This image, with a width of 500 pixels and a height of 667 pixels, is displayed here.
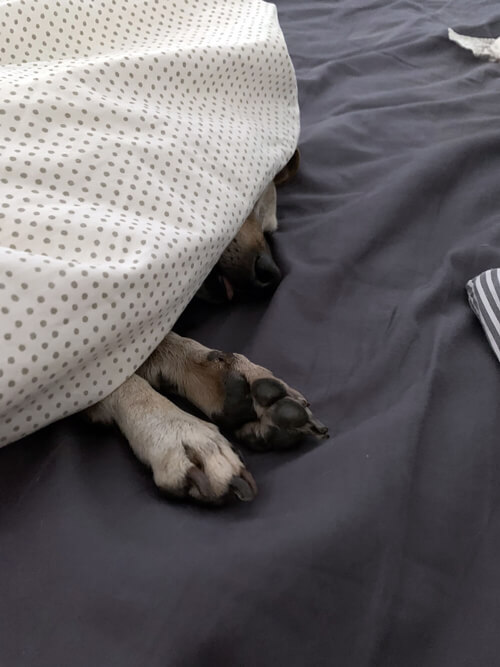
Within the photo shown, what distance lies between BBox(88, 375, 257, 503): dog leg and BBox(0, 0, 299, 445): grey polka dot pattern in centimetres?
4

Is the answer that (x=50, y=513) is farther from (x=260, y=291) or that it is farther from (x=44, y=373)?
(x=260, y=291)

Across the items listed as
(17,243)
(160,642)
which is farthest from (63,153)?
(160,642)

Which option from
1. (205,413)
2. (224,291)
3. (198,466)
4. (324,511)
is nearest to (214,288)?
(224,291)

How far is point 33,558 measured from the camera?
0.67 m

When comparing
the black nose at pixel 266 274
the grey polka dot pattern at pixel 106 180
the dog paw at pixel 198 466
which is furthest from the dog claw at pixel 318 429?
the black nose at pixel 266 274

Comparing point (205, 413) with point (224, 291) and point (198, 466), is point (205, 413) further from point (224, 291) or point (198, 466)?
point (224, 291)

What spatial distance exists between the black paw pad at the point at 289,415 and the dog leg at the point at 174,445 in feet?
0.26

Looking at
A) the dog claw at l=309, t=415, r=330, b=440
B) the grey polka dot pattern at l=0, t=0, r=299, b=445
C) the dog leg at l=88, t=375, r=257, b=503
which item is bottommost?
the dog leg at l=88, t=375, r=257, b=503

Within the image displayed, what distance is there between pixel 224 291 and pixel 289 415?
41 cm

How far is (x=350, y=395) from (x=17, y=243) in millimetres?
516

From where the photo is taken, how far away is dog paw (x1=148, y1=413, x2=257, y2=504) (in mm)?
748

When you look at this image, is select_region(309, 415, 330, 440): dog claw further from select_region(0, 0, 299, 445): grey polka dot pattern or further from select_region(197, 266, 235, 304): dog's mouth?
select_region(197, 266, 235, 304): dog's mouth

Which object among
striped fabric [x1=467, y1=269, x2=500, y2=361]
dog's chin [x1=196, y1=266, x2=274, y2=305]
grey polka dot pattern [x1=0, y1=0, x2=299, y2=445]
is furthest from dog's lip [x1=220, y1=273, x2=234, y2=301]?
striped fabric [x1=467, y1=269, x2=500, y2=361]

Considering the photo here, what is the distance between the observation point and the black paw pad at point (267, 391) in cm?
83
